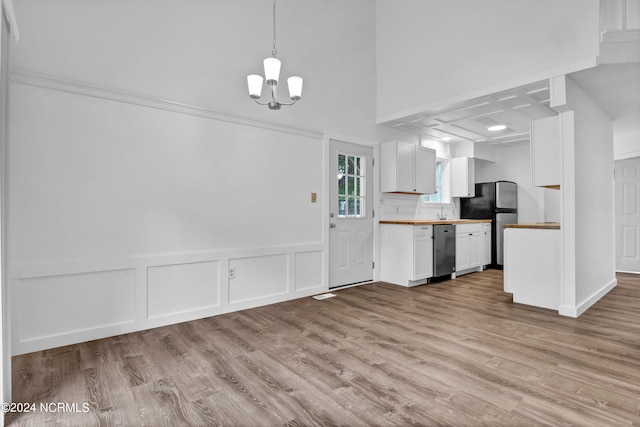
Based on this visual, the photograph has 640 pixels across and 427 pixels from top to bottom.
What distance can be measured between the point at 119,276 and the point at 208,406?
167 centimetres

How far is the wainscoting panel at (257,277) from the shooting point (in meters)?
3.70

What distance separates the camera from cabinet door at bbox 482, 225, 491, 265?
6127mm

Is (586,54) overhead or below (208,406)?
overhead

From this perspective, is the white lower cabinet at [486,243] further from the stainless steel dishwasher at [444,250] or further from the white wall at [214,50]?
the white wall at [214,50]

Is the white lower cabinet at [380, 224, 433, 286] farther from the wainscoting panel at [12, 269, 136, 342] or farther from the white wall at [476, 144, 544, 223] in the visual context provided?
the wainscoting panel at [12, 269, 136, 342]

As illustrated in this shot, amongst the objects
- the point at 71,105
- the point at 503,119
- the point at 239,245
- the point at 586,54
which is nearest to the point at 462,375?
the point at 239,245

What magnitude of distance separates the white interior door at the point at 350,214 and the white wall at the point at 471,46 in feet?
2.72

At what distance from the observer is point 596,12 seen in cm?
307

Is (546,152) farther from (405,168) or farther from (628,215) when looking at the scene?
(628,215)

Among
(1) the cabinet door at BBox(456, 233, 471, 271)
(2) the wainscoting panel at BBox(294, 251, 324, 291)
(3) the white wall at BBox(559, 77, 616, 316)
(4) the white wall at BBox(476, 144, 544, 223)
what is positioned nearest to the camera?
(3) the white wall at BBox(559, 77, 616, 316)

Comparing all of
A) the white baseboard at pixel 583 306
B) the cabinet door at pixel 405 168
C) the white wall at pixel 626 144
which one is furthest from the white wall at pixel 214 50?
the white wall at pixel 626 144

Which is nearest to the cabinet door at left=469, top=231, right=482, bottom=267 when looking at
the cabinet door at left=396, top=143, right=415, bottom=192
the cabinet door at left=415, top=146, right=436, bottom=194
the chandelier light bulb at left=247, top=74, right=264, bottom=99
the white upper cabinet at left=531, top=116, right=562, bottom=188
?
the cabinet door at left=415, top=146, right=436, bottom=194

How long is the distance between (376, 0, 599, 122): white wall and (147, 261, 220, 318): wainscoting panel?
3327 millimetres

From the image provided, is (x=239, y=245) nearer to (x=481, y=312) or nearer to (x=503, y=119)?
(x=481, y=312)
